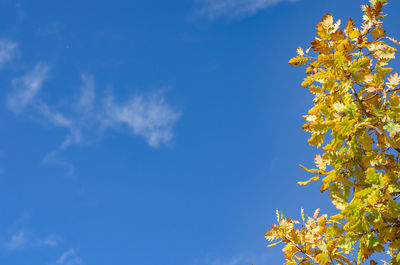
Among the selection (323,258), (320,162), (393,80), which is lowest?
(323,258)

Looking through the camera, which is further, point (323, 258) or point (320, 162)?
point (320, 162)

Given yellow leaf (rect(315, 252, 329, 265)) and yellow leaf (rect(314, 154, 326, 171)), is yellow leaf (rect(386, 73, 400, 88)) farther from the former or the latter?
yellow leaf (rect(315, 252, 329, 265))

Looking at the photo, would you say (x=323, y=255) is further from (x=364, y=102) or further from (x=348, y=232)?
(x=364, y=102)

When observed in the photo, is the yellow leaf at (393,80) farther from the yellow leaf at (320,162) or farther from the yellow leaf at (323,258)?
the yellow leaf at (323,258)

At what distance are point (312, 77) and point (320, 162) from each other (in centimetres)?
104

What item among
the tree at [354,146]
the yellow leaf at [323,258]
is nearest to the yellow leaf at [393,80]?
the tree at [354,146]

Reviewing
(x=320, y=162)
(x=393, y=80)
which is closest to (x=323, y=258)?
(x=320, y=162)

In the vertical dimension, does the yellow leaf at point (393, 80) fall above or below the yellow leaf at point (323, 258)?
above

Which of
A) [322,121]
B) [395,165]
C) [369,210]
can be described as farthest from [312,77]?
[369,210]

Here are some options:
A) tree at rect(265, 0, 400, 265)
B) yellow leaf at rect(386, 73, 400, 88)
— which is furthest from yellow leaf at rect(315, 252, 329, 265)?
yellow leaf at rect(386, 73, 400, 88)

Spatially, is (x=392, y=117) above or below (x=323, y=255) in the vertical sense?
above

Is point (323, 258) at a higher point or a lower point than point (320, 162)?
lower

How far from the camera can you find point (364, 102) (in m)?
3.66

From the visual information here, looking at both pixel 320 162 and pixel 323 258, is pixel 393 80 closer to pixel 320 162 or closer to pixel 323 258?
pixel 320 162
